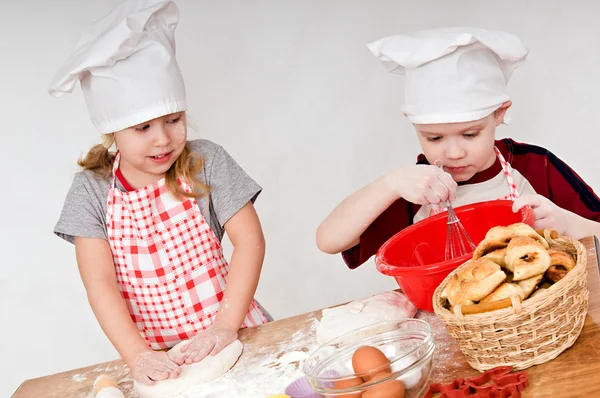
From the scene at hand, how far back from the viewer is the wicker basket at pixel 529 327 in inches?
34.9

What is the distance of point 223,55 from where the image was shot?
2.35 m

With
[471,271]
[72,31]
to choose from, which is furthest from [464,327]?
[72,31]

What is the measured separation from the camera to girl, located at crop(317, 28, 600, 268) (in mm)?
1300

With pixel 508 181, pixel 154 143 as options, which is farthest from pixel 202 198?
pixel 508 181

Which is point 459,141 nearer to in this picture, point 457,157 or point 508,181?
point 457,157

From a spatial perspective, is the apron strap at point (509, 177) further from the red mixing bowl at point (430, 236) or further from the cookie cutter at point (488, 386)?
the cookie cutter at point (488, 386)

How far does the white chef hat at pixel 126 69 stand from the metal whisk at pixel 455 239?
2.06 feet

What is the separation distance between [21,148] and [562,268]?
1882 mm

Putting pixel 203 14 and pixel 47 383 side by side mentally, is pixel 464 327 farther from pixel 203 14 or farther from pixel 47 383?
pixel 203 14

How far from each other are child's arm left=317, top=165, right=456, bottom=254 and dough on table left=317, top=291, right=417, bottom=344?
0.18m

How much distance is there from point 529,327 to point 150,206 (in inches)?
38.2

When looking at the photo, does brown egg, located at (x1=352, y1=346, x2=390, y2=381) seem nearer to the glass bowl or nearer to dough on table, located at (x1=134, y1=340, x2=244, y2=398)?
the glass bowl

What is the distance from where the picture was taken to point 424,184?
126 cm

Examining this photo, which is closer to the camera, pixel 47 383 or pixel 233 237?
pixel 47 383
